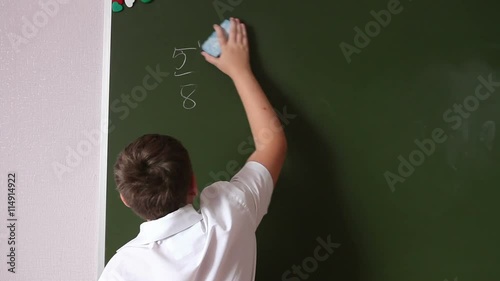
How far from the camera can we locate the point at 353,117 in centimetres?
124

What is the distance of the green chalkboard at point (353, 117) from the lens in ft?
4.03

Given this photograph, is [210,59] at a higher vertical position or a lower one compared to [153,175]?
higher

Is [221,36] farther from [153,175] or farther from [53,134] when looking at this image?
[53,134]

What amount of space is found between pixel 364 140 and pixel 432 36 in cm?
40

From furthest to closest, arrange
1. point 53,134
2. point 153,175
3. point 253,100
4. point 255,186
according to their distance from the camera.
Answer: point 53,134
point 253,100
point 255,186
point 153,175

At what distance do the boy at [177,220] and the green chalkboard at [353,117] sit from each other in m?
0.31

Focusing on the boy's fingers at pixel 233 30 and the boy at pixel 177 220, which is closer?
the boy at pixel 177 220

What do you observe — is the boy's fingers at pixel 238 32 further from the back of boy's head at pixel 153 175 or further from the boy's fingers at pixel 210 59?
the back of boy's head at pixel 153 175

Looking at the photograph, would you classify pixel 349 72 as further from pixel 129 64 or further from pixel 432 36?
pixel 129 64

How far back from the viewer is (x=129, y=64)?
4.10ft

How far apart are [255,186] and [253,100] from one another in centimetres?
29

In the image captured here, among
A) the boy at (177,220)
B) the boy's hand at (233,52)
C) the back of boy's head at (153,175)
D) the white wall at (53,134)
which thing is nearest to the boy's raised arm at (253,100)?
the boy's hand at (233,52)

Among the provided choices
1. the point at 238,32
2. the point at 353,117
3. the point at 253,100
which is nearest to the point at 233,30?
the point at 238,32

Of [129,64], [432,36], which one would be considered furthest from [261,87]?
[432,36]
